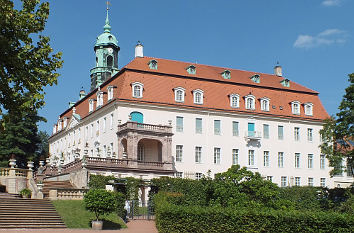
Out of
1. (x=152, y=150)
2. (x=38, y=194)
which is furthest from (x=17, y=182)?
(x=152, y=150)

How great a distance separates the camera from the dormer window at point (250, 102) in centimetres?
5606

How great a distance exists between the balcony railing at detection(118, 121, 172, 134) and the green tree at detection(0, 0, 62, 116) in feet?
83.0

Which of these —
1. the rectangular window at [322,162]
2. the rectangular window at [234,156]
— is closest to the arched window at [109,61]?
the rectangular window at [234,156]

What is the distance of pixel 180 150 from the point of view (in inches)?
2045

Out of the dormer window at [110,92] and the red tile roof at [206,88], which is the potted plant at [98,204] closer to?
the red tile roof at [206,88]

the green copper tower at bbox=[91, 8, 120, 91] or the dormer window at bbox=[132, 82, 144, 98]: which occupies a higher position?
the green copper tower at bbox=[91, 8, 120, 91]

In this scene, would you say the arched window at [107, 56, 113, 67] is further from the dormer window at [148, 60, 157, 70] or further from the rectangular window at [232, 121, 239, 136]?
the rectangular window at [232, 121, 239, 136]

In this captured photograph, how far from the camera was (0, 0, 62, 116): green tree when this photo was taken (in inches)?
808

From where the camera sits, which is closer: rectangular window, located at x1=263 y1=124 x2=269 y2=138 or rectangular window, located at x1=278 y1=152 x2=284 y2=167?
rectangular window, located at x1=263 y1=124 x2=269 y2=138

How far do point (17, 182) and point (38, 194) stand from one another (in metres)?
3.59

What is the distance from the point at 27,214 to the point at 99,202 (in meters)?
4.32


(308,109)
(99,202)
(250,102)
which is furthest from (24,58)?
(308,109)

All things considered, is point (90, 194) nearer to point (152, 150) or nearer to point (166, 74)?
point (152, 150)

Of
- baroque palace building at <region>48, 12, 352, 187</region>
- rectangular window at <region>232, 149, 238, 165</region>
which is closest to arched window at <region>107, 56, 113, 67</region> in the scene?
baroque palace building at <region>48, 12, 352, 187</region>
